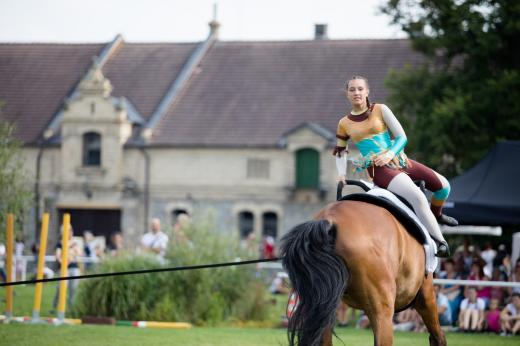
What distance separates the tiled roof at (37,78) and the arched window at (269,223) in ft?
38.1

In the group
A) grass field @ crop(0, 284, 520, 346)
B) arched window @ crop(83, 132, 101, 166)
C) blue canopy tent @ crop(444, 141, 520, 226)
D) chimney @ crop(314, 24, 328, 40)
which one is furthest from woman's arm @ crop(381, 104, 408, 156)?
chimney @ crop(314, 24, 328, 40)

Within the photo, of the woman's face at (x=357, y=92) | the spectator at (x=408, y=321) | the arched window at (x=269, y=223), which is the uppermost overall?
the arched window at (x=269, y=223)

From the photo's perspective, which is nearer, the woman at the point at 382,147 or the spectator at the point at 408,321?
the woman at the point at 382,147

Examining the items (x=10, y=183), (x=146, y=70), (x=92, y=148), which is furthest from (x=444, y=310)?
(x=146, y=70)

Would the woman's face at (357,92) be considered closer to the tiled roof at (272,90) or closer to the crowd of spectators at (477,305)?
the crowd of spectators at (477,305)

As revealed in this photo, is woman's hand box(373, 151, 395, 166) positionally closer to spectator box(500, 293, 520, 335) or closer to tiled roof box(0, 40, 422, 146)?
spectator box(500, 293, 520, 335)

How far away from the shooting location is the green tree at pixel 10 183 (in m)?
24.8

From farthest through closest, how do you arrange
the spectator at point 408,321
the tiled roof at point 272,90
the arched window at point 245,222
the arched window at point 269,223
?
1. the arched window at point 245,222
2. the arched window at point 269,223
3. the tiled roof at point 272,90
4. the spectator at point 408,321

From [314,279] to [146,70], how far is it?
46.7 m

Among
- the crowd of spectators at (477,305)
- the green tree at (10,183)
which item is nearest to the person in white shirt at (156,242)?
the green tree at (10,183)

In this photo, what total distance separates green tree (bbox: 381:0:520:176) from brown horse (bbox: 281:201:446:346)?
75.2 feet

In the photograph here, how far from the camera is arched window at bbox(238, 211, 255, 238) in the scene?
Answer: 52.3 metres

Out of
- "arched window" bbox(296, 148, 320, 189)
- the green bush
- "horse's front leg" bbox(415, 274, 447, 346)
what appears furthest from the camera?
"arched window" bbox(296, 148, 320, 189)

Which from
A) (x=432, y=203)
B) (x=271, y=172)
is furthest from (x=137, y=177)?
(x=432, y=203)
